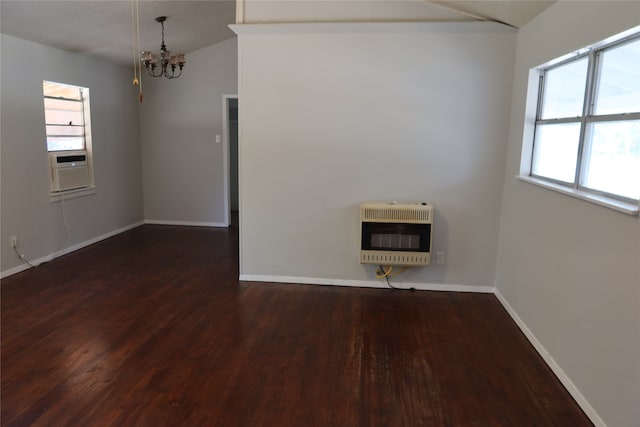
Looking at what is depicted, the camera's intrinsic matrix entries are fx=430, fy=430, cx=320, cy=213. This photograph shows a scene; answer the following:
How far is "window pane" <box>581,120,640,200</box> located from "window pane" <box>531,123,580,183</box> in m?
0.18

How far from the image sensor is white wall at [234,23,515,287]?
3.76 m

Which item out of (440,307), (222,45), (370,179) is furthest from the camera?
(222,45)

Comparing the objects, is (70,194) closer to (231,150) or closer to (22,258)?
(22,258)

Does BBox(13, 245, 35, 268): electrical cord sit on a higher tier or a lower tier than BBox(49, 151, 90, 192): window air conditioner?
lower

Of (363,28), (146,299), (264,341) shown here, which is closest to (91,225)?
(146,299)

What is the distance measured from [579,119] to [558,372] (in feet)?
5.06

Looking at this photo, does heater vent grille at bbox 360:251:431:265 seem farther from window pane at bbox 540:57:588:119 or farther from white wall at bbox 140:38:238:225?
white wall at bbox 140:38:238:225

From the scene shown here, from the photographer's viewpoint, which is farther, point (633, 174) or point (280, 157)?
point (280, 157)

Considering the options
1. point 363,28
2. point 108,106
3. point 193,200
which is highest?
point 363,28

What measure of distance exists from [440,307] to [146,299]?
2569 millimetres

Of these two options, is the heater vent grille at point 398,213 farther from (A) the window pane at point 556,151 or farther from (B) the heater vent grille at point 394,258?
(A) the window pane at point 556,151

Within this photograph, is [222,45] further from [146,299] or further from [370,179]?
[146,299]

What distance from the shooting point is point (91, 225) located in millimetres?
5543

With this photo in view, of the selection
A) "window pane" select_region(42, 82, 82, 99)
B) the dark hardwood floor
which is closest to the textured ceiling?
"window pane" select_region(42, 82, 82, 99)
